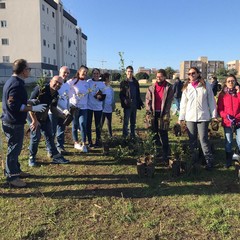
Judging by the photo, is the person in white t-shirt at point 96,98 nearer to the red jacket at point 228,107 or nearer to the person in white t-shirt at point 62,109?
the person in white t-shirt at point 62,109

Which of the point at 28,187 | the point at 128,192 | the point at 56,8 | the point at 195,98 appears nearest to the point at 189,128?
the point at 195,98

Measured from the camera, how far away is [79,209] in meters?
4.24

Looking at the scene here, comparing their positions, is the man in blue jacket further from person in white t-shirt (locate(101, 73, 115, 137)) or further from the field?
person in white t-shirt (locate(101, 73, 115, 137))

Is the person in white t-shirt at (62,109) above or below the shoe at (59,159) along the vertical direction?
above

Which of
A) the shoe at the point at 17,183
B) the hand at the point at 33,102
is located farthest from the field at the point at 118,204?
the hand at the point at 33,102

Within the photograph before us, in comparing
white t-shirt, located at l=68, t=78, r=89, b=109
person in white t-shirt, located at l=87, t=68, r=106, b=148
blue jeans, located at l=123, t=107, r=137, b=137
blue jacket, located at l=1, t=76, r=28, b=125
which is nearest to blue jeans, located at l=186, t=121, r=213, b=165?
blue jeans, located at l=123, t=107, r=137, b=137

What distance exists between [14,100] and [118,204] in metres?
2.15

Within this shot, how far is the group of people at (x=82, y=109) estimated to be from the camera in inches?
185

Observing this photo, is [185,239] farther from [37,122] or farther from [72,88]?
[72,88]

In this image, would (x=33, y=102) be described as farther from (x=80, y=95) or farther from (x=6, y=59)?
(x=6, y=59)

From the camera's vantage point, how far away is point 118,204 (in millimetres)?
4379

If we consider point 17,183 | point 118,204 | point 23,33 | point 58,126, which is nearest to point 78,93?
point 58,126

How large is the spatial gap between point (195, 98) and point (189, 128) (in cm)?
59

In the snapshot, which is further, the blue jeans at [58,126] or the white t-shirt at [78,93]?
the white t-shirt at [78,93]
